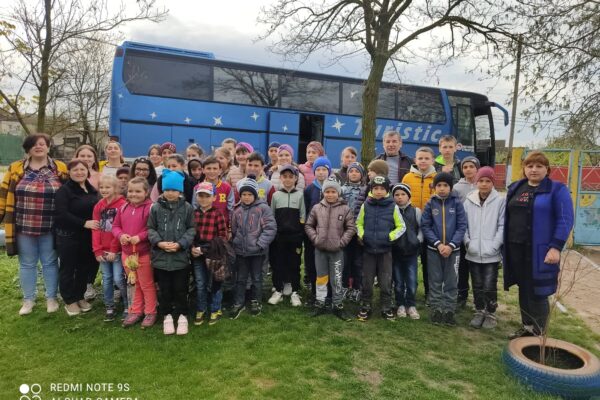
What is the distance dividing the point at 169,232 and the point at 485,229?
10.3ft

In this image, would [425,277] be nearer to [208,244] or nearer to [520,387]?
[520,387]

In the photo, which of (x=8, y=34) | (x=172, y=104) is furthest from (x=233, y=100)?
(x=8, y=34)

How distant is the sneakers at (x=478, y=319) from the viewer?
4305mm

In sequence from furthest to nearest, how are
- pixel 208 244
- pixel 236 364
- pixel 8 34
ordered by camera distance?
pixel 8 34 < pixel 208 244 < pixel 236 364

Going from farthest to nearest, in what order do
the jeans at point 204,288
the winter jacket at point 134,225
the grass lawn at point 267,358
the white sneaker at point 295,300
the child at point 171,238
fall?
the white sneaker at point 295,300 → the jeans at point 204,288 → the winter jacket at point 134,225 → the child at point 171,238 → the grass lawn at point 267,358

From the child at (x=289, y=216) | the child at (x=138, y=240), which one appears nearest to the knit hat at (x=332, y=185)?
the child at (x=289, y=216)

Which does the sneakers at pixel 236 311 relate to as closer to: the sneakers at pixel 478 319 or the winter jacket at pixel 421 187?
the winter jacket at pixel 421 187

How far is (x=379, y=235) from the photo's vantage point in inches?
165

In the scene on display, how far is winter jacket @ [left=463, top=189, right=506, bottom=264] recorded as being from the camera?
4.14m

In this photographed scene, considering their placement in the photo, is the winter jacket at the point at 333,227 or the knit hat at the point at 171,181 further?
the winter jacket at the point at 333,227

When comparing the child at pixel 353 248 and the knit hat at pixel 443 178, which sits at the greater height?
the knit hat at pixel 443 178

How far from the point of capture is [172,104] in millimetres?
10719

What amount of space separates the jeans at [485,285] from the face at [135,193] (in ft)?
11.3

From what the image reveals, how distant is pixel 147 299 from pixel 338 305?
1962mm
